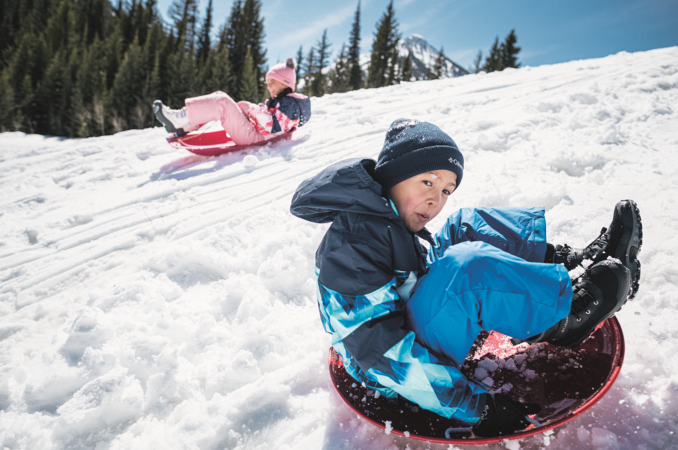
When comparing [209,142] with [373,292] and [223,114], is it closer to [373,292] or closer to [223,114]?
[223,114]

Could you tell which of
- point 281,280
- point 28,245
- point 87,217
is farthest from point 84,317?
point 87,217

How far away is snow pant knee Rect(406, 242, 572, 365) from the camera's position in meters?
0.98

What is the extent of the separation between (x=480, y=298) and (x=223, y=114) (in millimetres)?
3640

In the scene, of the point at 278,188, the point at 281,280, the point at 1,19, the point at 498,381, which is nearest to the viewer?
the point at 498,381

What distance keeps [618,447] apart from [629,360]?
1.26 ft

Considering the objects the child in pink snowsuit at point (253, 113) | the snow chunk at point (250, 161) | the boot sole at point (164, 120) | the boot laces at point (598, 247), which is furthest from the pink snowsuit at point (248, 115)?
the boot laces at point (598, 247)

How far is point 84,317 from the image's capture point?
5.00 feet

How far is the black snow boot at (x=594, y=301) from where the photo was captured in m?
1.08

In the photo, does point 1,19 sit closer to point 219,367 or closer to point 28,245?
point 28,245

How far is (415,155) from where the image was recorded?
1.27 metres

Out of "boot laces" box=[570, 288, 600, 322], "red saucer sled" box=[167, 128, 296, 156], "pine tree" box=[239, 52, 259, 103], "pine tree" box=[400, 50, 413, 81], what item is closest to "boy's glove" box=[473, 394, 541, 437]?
"boot laces" box=[570, 288, 600, 322]

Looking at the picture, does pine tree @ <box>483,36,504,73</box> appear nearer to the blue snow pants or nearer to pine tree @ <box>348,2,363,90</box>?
pine tree @ <box>348,2,363,90</box>

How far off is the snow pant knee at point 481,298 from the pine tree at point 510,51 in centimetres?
3093

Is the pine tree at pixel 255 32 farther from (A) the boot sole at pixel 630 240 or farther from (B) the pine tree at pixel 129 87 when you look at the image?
(A) the boot sole at pixel 630 240
